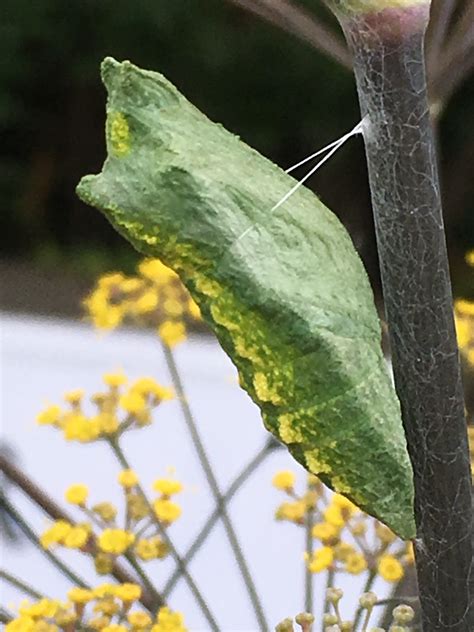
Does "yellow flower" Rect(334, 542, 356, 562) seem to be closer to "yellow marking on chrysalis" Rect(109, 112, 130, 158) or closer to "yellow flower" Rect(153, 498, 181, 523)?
"yellow flower" Rect(153, 498, 181, 523)

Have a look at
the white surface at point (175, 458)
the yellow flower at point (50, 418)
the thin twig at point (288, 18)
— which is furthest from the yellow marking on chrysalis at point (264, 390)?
the white surface at point (175, 458)

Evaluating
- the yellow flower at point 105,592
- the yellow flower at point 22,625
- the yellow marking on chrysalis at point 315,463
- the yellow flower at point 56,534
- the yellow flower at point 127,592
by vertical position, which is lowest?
the yellow flower at point 22,625

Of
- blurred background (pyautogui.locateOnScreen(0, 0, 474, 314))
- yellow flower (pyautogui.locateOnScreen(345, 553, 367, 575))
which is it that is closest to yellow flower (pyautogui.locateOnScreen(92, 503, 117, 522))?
yellow flower (pyautogui.locateOnScreen(345, 553, 367, 575))

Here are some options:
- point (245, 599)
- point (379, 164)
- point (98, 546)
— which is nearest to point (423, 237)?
point (379, 164)

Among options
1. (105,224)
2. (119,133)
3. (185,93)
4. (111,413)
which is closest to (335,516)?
(111,413)

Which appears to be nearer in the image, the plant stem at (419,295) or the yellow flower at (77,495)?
the plant stem at (419,295)

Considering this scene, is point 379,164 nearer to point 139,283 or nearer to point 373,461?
point 373,461

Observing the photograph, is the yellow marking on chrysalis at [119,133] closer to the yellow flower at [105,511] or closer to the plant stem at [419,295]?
the plant stem at [419,295]

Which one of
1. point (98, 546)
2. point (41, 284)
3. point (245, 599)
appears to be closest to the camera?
point (98, 546)
